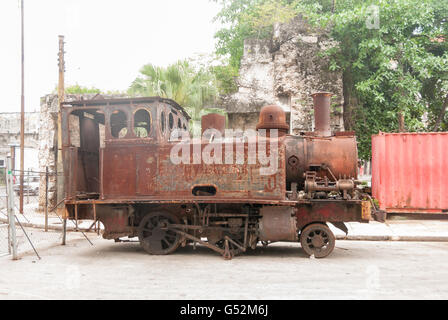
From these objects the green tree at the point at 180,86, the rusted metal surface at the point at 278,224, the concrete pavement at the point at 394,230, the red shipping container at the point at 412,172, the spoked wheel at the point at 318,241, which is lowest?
the concrete pavement at the point at 394,230

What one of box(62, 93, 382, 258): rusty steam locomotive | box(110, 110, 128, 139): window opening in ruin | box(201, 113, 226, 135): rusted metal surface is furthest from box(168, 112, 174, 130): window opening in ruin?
box(110, 110, 128, 139): window opening in ruin

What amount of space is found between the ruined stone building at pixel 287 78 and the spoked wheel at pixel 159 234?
6406 millimetres

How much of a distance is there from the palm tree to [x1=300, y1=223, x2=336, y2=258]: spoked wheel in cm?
704

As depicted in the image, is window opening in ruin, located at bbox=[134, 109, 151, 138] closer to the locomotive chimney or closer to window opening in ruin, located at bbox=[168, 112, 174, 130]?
window opening in ruin, located at bbox=[168, 112, 174, 130]

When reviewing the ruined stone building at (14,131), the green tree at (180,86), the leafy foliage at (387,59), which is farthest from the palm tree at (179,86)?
the ruined stone building at (14,131)

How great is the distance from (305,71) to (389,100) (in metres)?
2.90

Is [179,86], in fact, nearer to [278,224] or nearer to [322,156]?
[322,156]

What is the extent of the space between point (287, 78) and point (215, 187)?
7009 mm

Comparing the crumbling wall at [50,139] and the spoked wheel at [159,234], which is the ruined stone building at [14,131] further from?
the spoked wheel at [159,234]

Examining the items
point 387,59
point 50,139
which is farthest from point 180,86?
point 387,59

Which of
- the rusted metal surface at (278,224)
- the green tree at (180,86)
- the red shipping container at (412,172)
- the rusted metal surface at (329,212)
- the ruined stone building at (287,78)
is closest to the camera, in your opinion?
the rusted metal surface at (278,224)

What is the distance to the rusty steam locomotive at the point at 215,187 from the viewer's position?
22.4 ft

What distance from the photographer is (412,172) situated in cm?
1030
